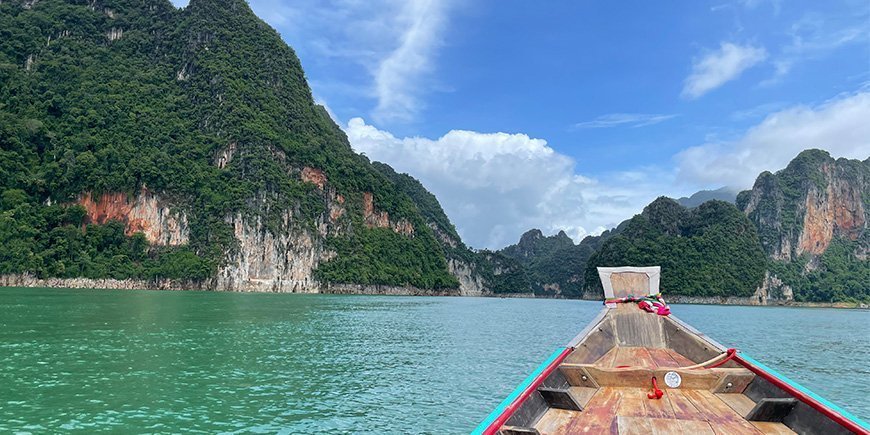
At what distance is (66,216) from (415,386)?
→ 102 m

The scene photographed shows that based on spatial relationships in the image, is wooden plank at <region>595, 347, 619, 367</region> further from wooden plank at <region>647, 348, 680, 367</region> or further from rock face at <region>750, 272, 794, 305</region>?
rock face at <region>750, 272, 794, 305</region>

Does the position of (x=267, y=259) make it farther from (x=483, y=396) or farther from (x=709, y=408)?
(x=709, y=408)

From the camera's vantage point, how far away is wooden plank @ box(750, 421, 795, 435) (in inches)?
212

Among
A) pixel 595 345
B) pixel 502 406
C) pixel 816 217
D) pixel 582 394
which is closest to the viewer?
pixel 502 406

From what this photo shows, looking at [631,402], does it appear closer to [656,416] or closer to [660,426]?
[656,416]

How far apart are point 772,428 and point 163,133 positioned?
131 m

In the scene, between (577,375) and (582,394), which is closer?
(582,394)

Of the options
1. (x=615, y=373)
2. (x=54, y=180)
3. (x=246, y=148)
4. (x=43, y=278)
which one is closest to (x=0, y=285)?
(x=43, y=278)

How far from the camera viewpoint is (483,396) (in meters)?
14.1

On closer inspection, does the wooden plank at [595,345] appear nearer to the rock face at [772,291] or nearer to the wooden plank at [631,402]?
the wooden plank at [631,402]

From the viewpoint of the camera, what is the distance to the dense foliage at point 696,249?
14050cm

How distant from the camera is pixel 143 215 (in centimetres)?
10238

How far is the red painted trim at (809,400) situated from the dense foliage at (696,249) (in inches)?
5710

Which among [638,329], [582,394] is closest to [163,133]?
[638,329]
